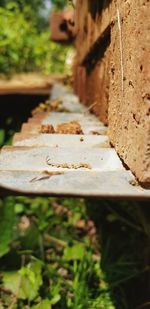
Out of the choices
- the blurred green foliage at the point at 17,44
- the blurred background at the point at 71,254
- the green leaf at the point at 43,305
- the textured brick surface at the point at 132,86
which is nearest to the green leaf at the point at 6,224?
the blurred background at the point at 71,254

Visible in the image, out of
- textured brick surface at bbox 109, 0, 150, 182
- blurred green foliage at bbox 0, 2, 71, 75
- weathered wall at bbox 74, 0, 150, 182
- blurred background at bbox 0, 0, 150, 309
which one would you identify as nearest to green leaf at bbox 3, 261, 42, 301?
blurred background at bbox 0, 0, 150, 309

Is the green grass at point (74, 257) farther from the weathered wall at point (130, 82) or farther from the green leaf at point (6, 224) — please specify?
the weathered wall at point (130, 82)

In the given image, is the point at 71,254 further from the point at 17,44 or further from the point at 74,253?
the point at 17,44

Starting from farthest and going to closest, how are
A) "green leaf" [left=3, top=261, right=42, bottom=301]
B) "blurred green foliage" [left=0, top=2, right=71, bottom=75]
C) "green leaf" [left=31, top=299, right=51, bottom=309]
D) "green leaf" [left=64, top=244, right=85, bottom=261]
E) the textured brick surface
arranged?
1. "blurred green foliage" [left=0, top=2, right=71, bottom=75]
2. "green leaf" [left=64, top=244, right=85, bottom=261]
3. "green leaf" [left=3, top=261, right=42, bottom=301]
4. "green leaf" [left=31, top=299, right=51, bottom=309]
5. the textured brick surface

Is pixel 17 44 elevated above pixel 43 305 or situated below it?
above

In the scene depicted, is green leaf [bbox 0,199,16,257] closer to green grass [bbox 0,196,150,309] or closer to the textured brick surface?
green grass [bbox 0,196,150,309]

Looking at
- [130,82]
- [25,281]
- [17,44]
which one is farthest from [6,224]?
[17,44]

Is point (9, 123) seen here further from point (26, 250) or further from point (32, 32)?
point (26, 250)
